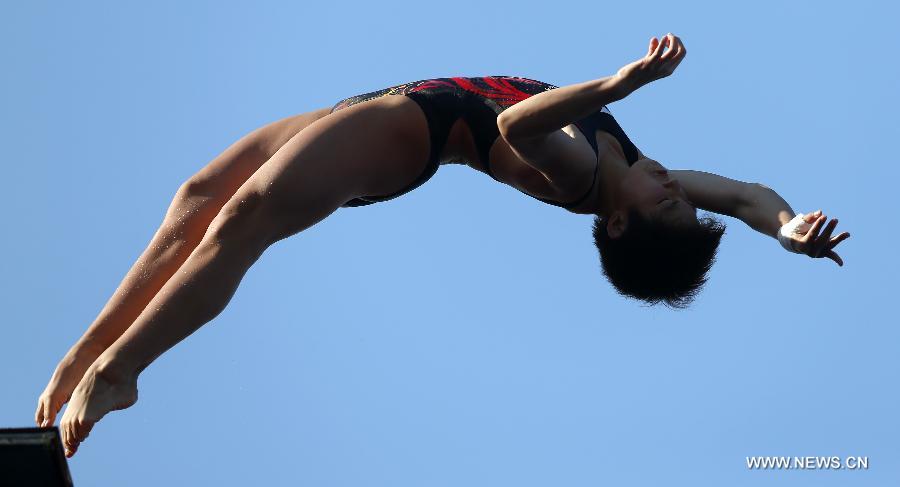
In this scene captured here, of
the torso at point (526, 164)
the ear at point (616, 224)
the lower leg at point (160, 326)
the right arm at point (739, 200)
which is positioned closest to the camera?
the lower leg at point (160, 326)

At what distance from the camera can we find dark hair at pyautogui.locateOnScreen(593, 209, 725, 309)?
21.1 ft

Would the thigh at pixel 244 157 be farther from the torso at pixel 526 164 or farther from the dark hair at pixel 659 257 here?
the dark hair at pixel 659 257

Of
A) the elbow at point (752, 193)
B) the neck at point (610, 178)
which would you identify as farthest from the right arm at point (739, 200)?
the neck at point (610, 178)

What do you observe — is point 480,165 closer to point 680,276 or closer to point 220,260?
point 680,276

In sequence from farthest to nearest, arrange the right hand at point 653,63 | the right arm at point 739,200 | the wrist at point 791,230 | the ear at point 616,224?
the ear at point 616,224 → the right arm at point 739,200 → the wrist at point 791,230 → the right hand at point 653,63

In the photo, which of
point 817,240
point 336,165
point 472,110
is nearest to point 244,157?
point 336,165

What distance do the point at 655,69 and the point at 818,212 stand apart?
1227 millimetres

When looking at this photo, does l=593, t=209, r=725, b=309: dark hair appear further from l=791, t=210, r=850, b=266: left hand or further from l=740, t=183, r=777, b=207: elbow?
l=791, t=210, r=850, b=266: left hand

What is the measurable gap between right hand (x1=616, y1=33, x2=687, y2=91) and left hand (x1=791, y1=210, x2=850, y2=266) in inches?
44.7

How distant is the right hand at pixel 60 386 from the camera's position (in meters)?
5.81

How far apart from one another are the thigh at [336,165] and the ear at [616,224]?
101cm

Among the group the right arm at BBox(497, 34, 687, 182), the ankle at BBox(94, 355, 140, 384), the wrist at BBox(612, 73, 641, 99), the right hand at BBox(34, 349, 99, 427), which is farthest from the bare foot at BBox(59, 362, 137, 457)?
the wrist at BBox(612, 73, 641, 99)

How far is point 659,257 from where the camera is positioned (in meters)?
6.50

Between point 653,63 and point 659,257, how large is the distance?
1.40 m
